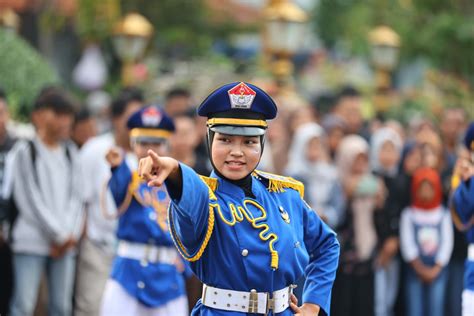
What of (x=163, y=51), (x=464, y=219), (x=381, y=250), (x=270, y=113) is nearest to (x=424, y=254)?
(x=381, y=250)

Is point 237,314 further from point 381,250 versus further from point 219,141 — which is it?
point 381,250

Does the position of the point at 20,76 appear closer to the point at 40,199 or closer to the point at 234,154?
the point at 40,199

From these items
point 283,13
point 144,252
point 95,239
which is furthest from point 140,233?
point 283,13

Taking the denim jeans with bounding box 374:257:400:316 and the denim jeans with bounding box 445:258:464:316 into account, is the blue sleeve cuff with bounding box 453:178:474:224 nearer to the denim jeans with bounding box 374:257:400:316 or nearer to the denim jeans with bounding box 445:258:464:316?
the denim jeans with bounding box 374:257:400:316

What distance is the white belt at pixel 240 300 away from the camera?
19.6 feet

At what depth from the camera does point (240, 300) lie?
5988 millimetres

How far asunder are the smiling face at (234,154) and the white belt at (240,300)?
579mm

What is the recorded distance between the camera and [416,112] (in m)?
20.6

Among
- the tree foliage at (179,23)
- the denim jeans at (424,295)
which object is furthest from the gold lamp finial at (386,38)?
the denim jeans at (424,295)

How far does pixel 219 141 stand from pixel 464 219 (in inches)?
118

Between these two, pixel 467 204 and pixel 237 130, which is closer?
pixel 237 130

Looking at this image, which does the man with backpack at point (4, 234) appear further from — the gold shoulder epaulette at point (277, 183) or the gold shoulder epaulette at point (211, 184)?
the gold shoulder epaulette at point (211, 184)

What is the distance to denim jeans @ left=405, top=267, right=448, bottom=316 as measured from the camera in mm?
12031

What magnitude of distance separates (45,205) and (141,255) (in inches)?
65.3
